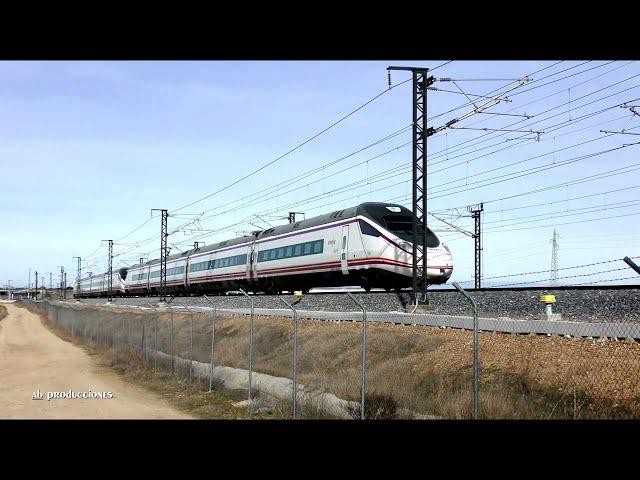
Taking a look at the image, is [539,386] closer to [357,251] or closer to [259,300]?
[357,251]

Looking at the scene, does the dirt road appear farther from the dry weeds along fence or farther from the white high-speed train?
the white high-speed train

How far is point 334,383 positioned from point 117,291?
222 feet

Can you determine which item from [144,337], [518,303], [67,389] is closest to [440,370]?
[518,303]

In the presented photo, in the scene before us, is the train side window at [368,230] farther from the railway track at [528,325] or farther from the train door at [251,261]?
the train door at [251,261]

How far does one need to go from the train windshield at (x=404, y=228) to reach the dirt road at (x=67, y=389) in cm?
1157

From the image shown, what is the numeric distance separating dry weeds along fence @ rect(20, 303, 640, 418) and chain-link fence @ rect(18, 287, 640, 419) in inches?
1.1

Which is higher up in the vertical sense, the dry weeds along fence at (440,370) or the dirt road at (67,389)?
the dry weeds along fence at (440,370)

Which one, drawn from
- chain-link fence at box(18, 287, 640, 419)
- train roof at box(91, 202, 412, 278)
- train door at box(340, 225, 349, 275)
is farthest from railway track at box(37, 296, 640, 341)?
train roof at box(91, 202, 412, 278)

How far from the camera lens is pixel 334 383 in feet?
46.2

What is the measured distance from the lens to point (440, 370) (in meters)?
14.6

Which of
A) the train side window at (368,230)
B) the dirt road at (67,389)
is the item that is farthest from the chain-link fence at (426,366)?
the train side window at (368,230)

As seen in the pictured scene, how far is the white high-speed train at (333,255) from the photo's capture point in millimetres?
26562
